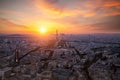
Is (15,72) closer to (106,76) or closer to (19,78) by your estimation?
(19,78)

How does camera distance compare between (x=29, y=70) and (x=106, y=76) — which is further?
(x=29, y=70)

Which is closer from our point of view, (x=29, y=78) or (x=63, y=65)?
(x=29, y=78)

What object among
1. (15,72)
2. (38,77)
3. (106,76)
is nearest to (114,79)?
(106,76)

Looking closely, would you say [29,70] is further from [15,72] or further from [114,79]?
[114,79]

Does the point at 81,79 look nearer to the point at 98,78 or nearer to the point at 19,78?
the point at 98,78

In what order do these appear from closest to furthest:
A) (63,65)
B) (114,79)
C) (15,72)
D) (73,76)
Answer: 1. (114,79)
2. (73,76)
3. (15,72)
4. (63,65)

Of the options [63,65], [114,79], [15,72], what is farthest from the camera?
[63,65]

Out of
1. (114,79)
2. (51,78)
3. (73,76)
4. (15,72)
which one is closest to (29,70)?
(15,72)

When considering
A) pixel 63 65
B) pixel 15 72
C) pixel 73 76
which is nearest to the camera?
pixel 73 76
